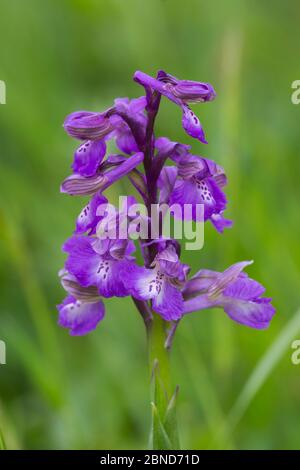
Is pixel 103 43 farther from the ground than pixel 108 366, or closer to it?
farther from the ground

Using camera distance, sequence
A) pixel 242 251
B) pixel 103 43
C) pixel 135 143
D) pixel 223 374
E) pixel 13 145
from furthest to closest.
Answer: pixel 103 43 → pixel 13 145 → pixel 242 251 → pixel 223 374 → pixel 135 143

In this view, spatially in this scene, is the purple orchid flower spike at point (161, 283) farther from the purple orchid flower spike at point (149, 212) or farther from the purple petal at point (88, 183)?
the purple petal at point (88, 183)

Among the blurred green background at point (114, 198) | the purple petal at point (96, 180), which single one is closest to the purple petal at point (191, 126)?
the purple petal at point (96, 180)

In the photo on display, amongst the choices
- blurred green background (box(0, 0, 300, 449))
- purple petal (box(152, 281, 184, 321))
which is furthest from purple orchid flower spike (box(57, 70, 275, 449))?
blurred green background (box(0, 0, 300, 449))

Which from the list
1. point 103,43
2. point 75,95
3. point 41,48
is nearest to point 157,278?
point 75,95

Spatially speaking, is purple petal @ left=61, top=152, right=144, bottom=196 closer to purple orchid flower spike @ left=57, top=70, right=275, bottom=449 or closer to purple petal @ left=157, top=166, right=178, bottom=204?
purple orchid flower spike @ left=57, top=70, right=275, bottom=449

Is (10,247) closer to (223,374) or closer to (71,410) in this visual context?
(71,410)

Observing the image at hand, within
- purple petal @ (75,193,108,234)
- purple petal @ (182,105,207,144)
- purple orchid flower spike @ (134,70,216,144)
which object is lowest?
purple petal @ (75,193,108,234)
